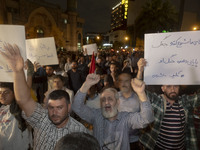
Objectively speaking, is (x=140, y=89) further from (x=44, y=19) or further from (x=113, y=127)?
(x=44, y=19)

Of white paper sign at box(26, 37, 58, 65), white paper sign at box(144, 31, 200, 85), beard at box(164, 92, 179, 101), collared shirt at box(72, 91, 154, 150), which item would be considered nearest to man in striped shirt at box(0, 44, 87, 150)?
collared shirt at box(72, 91, 154, 150)

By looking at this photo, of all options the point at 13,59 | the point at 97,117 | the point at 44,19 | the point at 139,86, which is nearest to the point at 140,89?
the point at 139,86

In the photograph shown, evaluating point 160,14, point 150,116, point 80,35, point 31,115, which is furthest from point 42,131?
point 80,35

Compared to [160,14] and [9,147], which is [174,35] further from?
[160,14]

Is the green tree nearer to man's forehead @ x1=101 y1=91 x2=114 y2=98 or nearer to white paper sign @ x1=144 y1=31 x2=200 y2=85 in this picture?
white paper sign @ x1=144 y1=31 x2=200 y2=85

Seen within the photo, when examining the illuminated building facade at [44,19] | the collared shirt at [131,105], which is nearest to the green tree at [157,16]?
the illuminated building facade at [44,19]

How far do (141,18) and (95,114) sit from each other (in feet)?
97.0

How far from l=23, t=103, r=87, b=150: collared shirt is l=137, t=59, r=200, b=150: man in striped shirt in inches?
53.2

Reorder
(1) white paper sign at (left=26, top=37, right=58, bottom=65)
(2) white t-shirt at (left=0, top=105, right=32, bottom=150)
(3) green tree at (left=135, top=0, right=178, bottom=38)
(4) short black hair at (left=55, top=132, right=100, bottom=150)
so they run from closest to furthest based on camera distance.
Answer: (4) short black hair at (left=55, top=132, right=100, bottom=150) < (2) white t-shirt at (left=0, top=105, right=32, bottom=150) < (1) white paper sign at (left=26, top=37, right=58, bottom=65) < (3) green tree at (left=135, top=0, right=178, bottom=38)

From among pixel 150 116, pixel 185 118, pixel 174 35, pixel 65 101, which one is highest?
pixel 174 35

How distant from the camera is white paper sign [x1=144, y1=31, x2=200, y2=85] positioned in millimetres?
2268

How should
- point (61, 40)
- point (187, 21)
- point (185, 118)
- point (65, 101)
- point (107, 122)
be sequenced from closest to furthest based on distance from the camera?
point (65, 101) → point (107, 122) → point (185, 118) → point (187, 21) → point (61, 40)

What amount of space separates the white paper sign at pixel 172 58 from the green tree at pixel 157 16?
26203mm

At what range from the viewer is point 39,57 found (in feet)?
12.8
